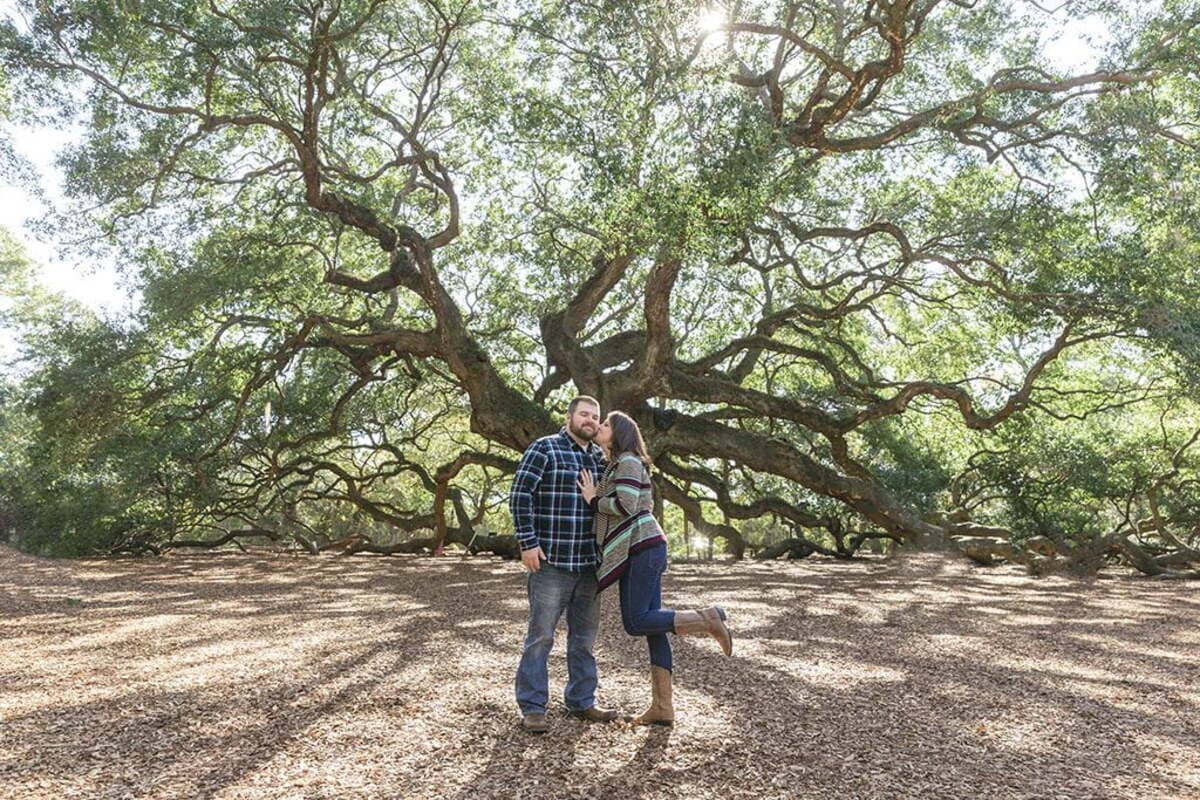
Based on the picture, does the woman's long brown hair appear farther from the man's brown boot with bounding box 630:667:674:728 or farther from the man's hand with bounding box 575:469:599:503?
the man's brown boot with bounding box 630:667:674:728

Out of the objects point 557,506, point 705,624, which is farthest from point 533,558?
point 705,624

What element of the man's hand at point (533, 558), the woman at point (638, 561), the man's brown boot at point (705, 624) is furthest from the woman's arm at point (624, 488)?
the man's brown boot at point (705, 624)

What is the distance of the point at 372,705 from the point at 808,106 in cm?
769

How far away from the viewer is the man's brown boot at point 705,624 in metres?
3.64

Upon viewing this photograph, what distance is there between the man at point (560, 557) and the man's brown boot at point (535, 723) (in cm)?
15

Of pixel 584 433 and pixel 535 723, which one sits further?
pixel 584 433

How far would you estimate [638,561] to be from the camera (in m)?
3.67

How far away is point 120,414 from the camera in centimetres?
1189

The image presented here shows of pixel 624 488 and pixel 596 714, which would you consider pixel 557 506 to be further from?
pixel 596 714

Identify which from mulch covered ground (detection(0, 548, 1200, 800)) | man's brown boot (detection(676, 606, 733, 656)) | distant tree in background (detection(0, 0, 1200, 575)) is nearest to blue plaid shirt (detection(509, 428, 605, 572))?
man's brown boot (detection(676, 606, 733, 656))

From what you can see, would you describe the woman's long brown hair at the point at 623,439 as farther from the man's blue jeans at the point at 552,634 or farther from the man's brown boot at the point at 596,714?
the man's brown boot at the point at 596,714

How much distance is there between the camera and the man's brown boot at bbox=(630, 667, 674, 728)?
140 inches

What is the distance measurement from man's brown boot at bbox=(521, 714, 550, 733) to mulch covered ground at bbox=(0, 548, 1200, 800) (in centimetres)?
5

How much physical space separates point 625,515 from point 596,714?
90 centimetres
